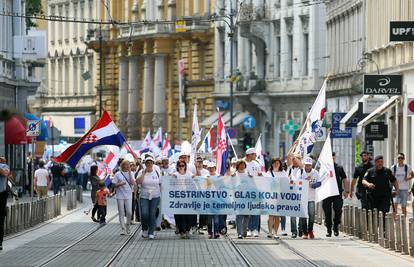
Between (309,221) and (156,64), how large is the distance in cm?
6503

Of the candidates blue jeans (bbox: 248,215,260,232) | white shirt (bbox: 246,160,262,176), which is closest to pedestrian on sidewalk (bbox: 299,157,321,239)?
white shirt (bbox: 246,160,262,176)

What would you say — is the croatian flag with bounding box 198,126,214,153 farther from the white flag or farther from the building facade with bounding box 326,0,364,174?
the white flag

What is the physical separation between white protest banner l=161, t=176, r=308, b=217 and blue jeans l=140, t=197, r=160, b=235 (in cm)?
80

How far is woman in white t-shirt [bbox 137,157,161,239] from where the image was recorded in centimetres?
3341

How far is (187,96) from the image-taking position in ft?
311

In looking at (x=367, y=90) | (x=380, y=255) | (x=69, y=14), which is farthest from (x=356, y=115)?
(x=69, y=14)

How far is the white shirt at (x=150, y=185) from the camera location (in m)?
33.4

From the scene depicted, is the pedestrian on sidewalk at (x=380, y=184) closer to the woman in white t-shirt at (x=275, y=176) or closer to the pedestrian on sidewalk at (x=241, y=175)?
the woman in white t-shirt at (x=275, y=176)

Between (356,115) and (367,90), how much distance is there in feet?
25.7

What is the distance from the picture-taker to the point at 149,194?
33531 mm

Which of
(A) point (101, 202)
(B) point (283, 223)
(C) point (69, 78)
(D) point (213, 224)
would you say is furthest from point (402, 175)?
(C) point (69, 78)

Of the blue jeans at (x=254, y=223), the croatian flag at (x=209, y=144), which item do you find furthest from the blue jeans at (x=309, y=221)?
the croatian flag at (x=209, y=144)

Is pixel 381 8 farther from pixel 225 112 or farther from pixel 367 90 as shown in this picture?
pixel 225 112

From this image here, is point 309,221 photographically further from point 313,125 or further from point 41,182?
point 41,182
